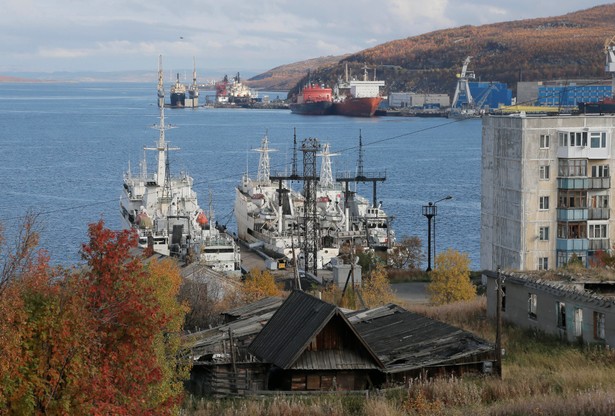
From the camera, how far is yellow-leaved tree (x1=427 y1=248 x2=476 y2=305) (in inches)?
1008

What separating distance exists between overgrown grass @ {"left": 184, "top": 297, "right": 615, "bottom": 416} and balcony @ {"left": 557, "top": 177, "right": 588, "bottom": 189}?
490 inches

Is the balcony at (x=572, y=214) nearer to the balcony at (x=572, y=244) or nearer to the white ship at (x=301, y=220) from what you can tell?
the balcony at (x=572, y=244)

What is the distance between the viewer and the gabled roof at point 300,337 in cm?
1414

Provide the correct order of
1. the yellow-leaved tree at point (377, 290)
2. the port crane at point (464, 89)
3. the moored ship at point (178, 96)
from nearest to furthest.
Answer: the yellow-leaved tree at point (377, 290) → the port crane at point (464, 89) → the moored ship at point (178, 96)

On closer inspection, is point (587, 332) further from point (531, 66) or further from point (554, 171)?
point (531, 66)

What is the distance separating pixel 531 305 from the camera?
17281 millimetres

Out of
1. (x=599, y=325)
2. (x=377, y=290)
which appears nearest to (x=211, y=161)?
(x=377, y=290)

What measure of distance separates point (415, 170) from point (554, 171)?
161ft

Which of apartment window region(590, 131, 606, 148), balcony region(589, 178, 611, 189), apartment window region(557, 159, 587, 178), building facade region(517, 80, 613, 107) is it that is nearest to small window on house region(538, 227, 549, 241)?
apartment window region(557, 159, 587, 178)

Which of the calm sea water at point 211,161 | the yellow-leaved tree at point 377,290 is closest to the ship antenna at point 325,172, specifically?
the calm sea water at point 211,161

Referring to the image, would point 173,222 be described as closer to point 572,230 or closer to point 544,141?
point 544,141

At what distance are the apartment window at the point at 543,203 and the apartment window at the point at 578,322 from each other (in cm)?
1187

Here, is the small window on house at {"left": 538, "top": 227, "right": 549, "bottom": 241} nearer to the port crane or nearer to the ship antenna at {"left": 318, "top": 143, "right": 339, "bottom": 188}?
the ship antenna at {"left": 318, "top": 143, "right": 339, "bottom": 188}

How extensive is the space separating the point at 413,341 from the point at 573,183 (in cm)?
1297
